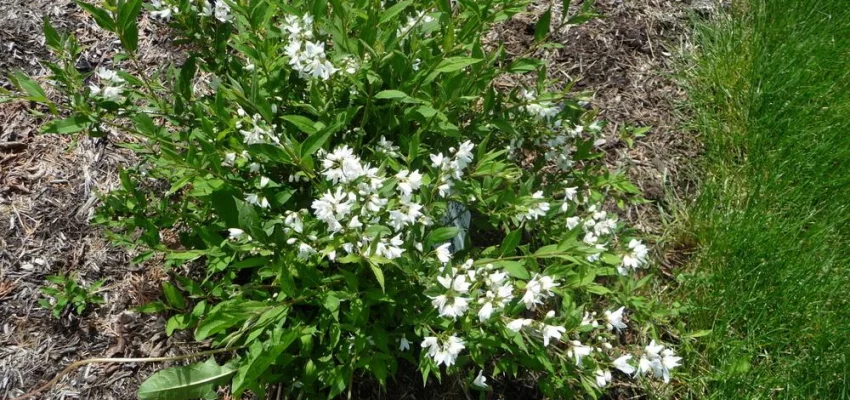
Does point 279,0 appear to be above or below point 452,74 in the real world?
above

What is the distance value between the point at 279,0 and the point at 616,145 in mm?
2246

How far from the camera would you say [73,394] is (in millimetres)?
3043

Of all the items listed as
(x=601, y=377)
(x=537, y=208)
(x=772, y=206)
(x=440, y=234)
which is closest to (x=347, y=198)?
(x=440, y=234)

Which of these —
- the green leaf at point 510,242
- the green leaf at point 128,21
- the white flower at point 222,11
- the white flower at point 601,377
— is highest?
the green leaf at point 128,21

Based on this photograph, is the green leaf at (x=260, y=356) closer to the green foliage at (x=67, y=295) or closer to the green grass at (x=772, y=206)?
the green foliage at (x=67, y=295)

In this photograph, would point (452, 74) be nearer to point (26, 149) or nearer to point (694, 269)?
point (694, 269)

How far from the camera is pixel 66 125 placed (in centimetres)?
221

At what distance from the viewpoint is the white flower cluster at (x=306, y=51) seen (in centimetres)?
222

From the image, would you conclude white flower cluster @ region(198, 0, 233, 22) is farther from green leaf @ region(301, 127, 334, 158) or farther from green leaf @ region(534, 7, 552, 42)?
green leaf @ region(534, 7, 552, 42)

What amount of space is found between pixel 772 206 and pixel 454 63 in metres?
2.21

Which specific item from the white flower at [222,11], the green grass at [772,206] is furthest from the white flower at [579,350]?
the white flower at [222,11]

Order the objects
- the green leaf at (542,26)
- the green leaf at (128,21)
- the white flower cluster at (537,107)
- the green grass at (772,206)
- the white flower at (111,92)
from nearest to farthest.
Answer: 1. the green leaf at (128,21)
2. the white flower at (111,92)
3. the green leaf at (542,26)
4. the white flower cluster at (537,107)
5. the green grass at (772,206)

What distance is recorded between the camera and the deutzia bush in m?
2.14

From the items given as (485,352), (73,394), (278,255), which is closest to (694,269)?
(485,352)
